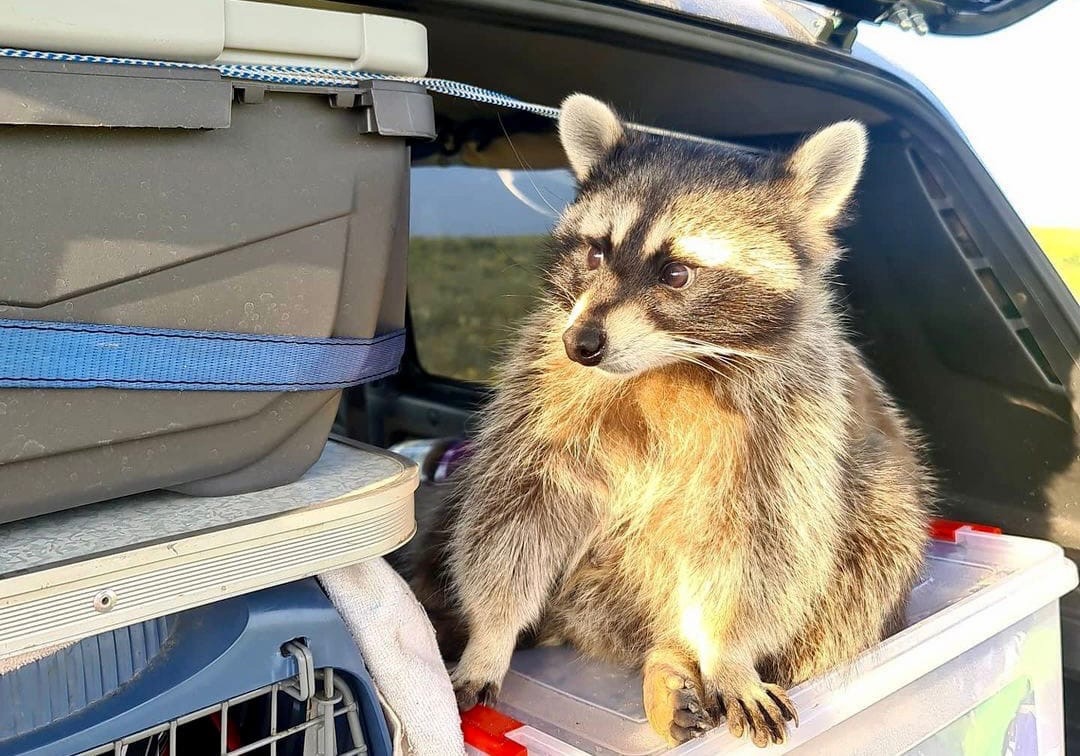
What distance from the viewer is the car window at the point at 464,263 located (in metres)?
2.98

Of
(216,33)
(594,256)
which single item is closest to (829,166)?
(594,256)

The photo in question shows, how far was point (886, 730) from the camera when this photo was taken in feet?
4.57

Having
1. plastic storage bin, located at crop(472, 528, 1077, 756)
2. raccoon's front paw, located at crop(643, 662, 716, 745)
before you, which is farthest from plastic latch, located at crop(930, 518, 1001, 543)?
raccoon's front paw, located at crop(643, 662, 716, 745)

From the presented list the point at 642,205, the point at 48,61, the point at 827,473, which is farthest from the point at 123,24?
the point at 827,473

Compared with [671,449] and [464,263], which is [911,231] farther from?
[464,263]

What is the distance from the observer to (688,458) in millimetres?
1412

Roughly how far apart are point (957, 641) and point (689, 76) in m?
1.09

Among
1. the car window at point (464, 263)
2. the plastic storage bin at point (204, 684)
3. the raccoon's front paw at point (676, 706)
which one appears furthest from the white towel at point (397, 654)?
the car window at point (464, 263)

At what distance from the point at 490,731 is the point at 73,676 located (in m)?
0.53

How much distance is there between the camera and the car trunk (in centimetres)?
160

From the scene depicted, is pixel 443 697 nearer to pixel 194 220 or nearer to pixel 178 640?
pixel 178 640

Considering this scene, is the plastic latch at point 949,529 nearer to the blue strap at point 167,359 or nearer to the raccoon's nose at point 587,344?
the raccoon's nose at point 587,344

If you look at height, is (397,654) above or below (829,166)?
below

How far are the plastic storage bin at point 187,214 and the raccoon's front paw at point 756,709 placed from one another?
2.20ft
